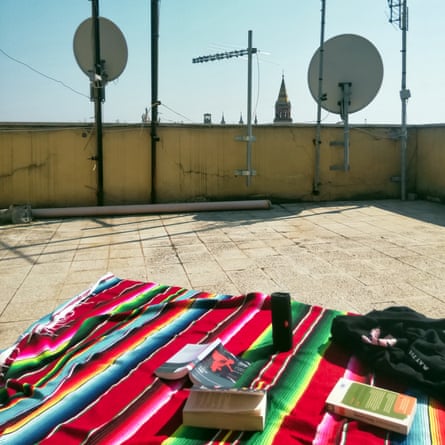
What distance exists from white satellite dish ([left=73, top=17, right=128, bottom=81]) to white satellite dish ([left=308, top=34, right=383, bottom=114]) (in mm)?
3171

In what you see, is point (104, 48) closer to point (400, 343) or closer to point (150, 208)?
point (150, 208)

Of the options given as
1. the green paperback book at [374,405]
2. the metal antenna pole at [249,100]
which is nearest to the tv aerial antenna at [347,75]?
the metal antenna pole at [249,100]

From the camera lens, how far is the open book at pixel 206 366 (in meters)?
1.93

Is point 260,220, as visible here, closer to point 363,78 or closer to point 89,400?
point 363,78

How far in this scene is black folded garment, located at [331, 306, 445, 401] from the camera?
1921mm

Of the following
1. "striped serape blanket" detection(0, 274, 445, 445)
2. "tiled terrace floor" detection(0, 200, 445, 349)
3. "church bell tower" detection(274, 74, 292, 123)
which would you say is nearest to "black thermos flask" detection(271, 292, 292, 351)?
"striped serape blanket" detection(0, 274, 445, 445)

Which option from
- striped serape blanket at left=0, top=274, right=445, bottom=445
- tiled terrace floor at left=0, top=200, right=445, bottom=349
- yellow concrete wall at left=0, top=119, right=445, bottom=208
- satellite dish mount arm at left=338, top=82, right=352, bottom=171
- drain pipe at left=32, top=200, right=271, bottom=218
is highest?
satellite dish mount arm at left=338, top=82, right=352, bottom=171

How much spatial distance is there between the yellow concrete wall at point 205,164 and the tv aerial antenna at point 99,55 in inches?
6.9

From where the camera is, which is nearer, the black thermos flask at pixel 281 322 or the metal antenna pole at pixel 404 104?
the black thermos flask at pixel 281 322

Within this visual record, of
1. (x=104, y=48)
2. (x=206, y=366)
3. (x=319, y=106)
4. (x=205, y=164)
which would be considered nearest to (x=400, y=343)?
(x=206, y=366)

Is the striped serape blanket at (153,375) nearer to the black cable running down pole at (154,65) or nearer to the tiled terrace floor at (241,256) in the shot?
the tiled terrace floor at (241,256)

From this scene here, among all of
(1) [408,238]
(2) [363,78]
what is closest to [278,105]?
(2) [363,78]

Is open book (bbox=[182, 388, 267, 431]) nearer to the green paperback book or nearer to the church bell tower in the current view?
the green paperback book

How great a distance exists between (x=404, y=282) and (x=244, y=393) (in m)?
2.28
